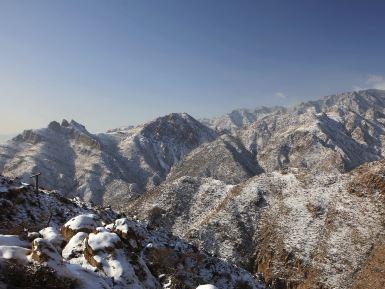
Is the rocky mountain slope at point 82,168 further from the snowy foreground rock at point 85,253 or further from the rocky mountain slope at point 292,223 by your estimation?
the snowy foreground rock at point 85,253

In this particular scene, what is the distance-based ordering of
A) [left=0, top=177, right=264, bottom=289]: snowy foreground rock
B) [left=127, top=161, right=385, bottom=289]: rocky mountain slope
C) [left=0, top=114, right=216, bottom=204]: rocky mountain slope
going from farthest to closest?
[left=0, top=114, right=216, bottom=204]: rocky mountain slope → [left=127, top=161, right=385, bottom=289]: rocky mountain slope → [left=0, top=177, right=264, bottom=289]: snowy foreground rock

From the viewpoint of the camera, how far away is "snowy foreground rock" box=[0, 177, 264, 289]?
12.9 m

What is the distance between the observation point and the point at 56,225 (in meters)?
30.8

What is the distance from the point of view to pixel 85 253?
18.0 metres

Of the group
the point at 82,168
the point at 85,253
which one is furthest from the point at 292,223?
the point at 82,168

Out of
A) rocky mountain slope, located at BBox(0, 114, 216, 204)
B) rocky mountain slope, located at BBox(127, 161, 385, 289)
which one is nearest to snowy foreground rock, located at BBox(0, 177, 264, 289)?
rocky mountain slope, located at BBox(127, 161, 385, 289)

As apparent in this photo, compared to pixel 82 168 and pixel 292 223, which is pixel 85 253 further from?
pixel 82 168

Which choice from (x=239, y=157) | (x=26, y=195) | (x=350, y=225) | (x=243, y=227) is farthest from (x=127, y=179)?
(x=26, y=195)

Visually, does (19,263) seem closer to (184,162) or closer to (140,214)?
(140,214)

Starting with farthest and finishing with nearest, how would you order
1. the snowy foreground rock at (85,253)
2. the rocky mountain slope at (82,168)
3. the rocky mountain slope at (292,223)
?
the rocky mountain slope at (82,168) → the rocky mountain slope at (292,223) → the snowy foreground rock at (85,253)

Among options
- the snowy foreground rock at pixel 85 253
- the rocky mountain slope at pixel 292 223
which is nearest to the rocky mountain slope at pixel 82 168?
the rocky mountain slope at pixel 292 223

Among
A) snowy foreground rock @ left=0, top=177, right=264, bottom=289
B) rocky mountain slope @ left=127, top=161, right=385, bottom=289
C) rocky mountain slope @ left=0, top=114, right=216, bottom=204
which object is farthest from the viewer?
rocky mountain slope @ left=0, top=114, right=216, bottom=204

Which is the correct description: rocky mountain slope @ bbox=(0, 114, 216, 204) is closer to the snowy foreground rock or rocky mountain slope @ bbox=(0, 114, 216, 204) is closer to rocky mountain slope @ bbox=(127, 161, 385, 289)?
rocky mountain slope @ bbox=(127, 161, 385, 289)

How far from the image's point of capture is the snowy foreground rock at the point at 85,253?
12.9 meters
